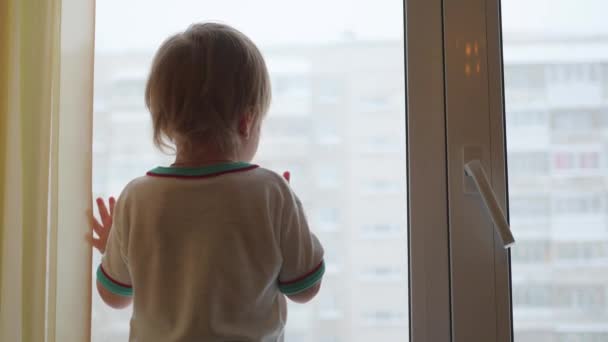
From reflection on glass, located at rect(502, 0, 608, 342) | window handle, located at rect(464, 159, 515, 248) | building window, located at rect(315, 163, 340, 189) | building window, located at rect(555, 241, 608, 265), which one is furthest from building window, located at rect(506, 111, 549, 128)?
building window, located at rect(315, 163, 340, 189)

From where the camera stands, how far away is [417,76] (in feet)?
3.37

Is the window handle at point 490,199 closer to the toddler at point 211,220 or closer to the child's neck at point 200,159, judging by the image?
the toddler at point 211,220

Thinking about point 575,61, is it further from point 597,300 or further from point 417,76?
point 597,300

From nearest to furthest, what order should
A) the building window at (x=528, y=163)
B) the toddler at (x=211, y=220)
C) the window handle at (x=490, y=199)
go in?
the toddler at (x=211, y=220) < the window handle at (x=490, y=199) < the building window at (x=528, y=163)

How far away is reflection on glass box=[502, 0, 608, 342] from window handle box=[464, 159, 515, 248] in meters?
0.08

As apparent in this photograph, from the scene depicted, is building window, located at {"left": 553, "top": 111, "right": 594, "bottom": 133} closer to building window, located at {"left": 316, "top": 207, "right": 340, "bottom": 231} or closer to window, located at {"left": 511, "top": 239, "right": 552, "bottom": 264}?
window, located at {"left": 511, "top": 239, "right": 552, "bottom": 264}

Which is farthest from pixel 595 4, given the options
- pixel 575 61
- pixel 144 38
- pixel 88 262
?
pixel 88 262

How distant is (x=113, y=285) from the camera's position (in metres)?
0.89

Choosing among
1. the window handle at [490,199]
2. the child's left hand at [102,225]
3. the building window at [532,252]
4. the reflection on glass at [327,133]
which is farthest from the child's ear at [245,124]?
the building window at [532,252]

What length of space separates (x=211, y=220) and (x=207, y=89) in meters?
0.18

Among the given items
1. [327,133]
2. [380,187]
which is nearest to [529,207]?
[380,187]

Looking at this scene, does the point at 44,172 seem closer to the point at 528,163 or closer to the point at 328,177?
the point at 328,177

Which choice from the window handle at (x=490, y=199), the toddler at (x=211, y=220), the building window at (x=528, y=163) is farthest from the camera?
the building window at (x=528, y=163)

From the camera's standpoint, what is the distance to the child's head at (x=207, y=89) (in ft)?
2.71
